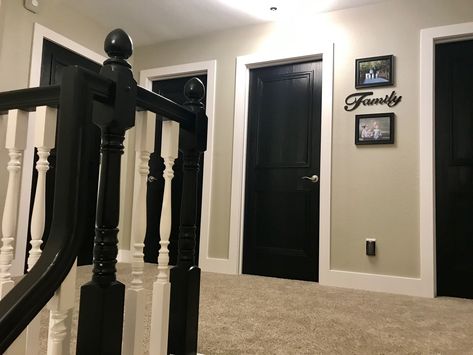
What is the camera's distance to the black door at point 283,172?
3234mm

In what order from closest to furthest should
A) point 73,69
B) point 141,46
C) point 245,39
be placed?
point 73,69 → point 245,39 → point 141,46

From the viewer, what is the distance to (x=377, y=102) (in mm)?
3014

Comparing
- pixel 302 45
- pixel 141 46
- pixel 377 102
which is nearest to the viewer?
pixel 377 102

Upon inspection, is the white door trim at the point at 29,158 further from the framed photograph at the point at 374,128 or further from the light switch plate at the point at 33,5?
the framed photograph at the point at 374,128

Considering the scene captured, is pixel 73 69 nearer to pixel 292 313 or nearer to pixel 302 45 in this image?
pixel 292 313

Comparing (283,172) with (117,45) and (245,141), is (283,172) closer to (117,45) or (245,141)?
(245,141)

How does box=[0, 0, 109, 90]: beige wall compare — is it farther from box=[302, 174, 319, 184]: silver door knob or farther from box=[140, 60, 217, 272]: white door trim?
box=[302, 174, 319, 184]: silver door knob

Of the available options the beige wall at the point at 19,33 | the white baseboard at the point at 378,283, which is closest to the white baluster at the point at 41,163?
the beige wall at the point at 19,33

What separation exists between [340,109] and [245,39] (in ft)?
3.82

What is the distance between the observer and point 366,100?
305cm

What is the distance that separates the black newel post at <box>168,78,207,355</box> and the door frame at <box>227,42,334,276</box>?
6.52 feet

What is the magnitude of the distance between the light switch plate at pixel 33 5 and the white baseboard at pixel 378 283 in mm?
3177

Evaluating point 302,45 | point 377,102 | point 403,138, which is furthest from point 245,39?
point 403,138

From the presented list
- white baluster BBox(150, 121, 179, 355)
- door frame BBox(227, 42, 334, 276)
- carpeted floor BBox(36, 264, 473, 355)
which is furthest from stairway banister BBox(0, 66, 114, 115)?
door frame BBox(227, 42, 334, 276)
